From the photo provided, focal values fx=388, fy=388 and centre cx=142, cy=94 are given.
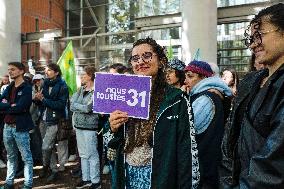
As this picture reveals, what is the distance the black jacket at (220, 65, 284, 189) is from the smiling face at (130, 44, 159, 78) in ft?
2.50

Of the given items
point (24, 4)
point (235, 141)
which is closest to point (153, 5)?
point (24, 4)

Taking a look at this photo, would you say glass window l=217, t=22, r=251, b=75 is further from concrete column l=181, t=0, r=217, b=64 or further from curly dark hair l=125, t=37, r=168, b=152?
curly dark hair l=125, t=37, r=168, b=152

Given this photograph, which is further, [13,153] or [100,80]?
[13,153]

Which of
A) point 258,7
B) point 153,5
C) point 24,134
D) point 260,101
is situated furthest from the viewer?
point 153,5

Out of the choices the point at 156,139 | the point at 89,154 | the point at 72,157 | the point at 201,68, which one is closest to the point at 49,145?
Answer: the point at 89,154

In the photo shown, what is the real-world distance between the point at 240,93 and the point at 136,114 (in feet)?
2.51

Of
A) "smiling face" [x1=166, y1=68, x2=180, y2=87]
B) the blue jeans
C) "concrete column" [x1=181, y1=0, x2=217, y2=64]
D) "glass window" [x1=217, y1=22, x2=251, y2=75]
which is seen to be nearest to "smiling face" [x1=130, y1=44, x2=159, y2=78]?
"smiling face" [x1=166, y1=68, x2=180, y2=87]

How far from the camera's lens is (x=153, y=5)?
695 inches

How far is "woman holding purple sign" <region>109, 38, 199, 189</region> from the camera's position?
253 centimetres

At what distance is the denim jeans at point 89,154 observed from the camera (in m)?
6.43

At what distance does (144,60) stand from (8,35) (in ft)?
30.4

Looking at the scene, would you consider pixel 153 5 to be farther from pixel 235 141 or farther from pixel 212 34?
pixel 235 141

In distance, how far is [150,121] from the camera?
8.83 ft

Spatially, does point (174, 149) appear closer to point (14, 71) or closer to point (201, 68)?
point (201, 68)
